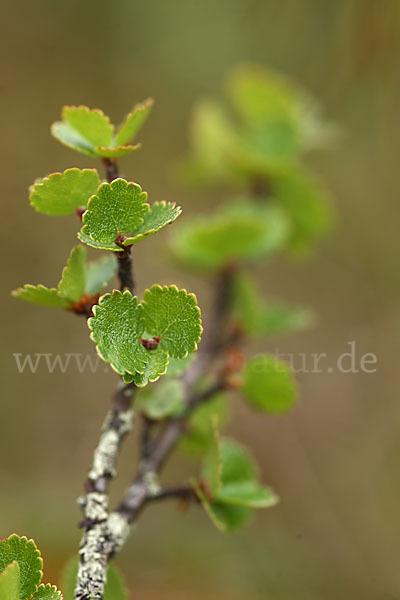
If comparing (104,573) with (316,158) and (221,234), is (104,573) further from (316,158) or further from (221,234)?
(316,158)

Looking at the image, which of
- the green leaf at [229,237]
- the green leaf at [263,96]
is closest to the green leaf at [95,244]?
the green leaf at [229,237]

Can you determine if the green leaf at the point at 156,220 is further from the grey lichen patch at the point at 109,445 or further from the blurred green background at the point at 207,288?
the blurred green background at the point at 207,288

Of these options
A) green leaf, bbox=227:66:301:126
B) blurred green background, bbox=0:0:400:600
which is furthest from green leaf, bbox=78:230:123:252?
green leaf, bbox=227:66:301:126

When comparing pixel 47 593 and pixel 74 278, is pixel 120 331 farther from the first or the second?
pixel 47 593

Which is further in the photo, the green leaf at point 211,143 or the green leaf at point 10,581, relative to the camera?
the green leaf at point 211,143

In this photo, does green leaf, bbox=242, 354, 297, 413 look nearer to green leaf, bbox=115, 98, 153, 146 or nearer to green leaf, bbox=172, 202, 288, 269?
green leaf, bbox=172, 202, 288, 269

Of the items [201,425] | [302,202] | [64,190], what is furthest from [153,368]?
[302,202]
